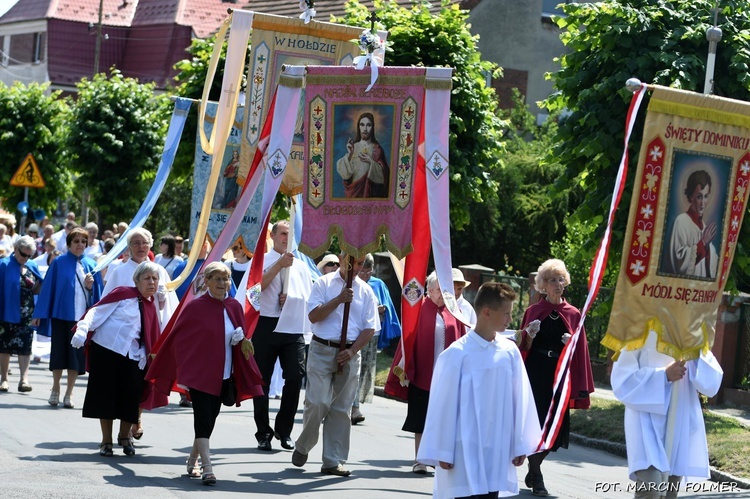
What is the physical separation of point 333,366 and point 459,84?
30.3 feet

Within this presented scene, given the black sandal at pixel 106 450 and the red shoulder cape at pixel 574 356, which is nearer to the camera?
the red shoulder cape at pixel 574 356

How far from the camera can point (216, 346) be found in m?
10.0

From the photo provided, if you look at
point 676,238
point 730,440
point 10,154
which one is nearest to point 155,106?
point 10,154

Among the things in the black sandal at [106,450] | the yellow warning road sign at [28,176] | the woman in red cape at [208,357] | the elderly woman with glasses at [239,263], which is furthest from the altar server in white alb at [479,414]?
the yellow warning road sign at [28,176]

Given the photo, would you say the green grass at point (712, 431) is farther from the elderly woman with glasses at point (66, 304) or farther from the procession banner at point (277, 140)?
the elderly woman with glasses at point (66, 304)

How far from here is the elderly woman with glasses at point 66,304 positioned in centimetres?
1393

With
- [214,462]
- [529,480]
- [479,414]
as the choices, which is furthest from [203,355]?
[479,414]

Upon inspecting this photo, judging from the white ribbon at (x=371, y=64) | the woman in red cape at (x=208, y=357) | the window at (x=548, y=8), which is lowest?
the woman in red cape at (x=208, y=357)

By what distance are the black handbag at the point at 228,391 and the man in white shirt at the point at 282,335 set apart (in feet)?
4.90

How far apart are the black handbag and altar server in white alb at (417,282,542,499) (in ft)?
9.79

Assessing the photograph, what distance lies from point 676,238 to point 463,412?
89.8 inches

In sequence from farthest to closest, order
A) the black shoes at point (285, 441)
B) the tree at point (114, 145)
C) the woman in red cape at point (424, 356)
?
1. the tree at point (114, 145)
2. the black shoes at point (285, 441)
3. the woman in red cape at point (424, 356)

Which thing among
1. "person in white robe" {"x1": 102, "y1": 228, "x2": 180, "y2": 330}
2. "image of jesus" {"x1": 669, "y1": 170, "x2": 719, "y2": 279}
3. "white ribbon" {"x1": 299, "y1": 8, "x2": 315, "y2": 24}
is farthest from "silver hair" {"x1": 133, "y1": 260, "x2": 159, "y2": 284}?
"image of jesus" {"x1": 669, "y1": 170, "x2": 719, "y2": 279}

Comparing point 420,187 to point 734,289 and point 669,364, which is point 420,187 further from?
point 734,289
